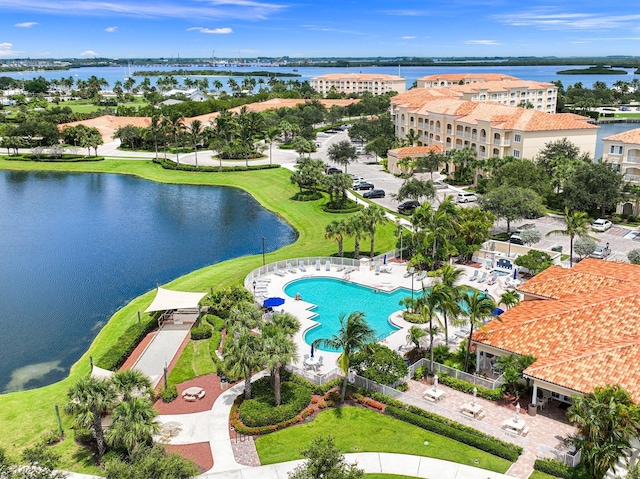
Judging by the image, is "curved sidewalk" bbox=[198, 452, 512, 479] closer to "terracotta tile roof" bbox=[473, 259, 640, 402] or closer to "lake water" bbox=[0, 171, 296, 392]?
"terracotta tile roof" bbox=[473, 259, 640, 402]

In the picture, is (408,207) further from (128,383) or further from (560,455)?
(128,383)

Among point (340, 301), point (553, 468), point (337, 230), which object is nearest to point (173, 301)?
point (340, 301)

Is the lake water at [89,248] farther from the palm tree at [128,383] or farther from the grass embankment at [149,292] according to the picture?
the palm tree at [128,383]

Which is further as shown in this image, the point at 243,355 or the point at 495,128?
the point at 495,128

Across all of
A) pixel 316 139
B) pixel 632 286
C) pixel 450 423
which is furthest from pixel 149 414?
pixel 316 139

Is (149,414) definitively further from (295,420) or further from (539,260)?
(539,260)

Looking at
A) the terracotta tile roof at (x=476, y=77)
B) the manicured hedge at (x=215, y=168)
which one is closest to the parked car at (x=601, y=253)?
the manicured hedge at (x=215, y=168)
